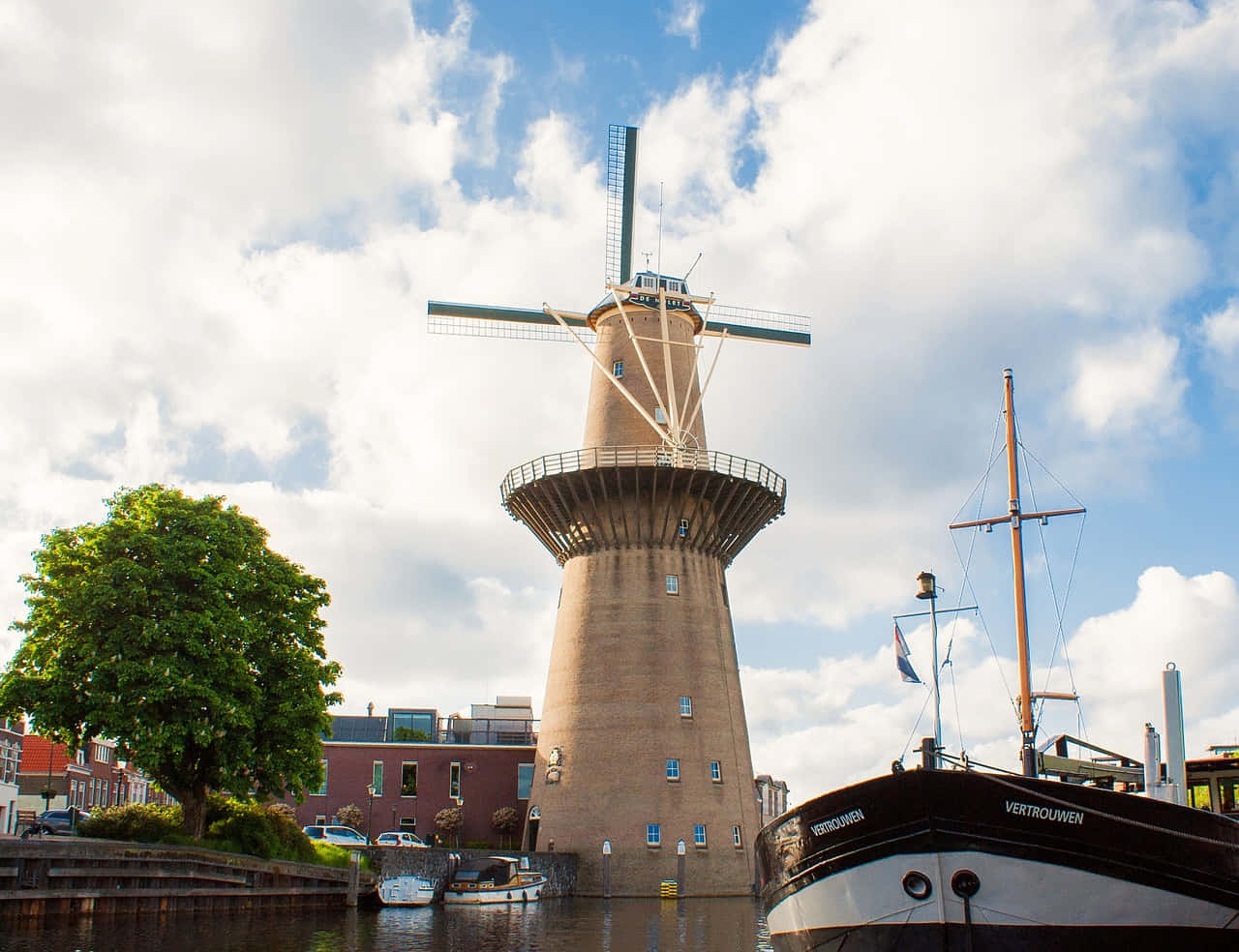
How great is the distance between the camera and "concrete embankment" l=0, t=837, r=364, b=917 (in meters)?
25.9

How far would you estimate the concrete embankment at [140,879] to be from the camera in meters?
25.9

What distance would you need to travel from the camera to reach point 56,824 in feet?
146

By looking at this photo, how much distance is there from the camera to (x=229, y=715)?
33.1 m

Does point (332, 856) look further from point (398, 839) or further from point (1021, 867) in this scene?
point (1021, 867)

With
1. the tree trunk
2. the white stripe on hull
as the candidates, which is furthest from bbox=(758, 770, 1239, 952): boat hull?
the tree trunk

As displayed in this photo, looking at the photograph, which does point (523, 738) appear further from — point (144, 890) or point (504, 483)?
point (144, 890)

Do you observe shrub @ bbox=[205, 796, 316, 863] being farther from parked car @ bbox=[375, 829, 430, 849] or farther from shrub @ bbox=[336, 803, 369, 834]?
shrub @ bbox=[336, 803, 369, 834]

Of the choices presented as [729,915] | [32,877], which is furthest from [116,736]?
[729,915]

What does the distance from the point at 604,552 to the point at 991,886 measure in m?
32.0

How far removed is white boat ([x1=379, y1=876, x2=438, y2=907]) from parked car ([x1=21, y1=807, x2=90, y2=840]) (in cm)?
987

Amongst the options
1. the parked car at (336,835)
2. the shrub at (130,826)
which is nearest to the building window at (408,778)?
the parked car at (336,835)

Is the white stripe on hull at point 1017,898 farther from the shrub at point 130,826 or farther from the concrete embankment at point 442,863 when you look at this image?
the concrete embankment at point 442,863

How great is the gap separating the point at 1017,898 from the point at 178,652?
23.8 m

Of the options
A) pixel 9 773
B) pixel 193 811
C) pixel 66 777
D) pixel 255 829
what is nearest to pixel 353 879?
pixel 255 829
